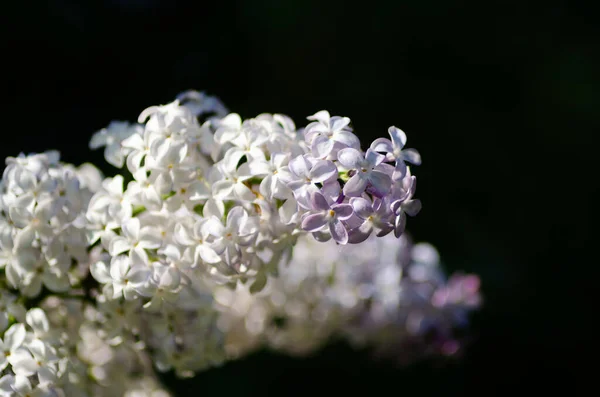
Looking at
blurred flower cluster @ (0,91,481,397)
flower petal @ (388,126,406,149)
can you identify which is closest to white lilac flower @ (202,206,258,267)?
blurred flower cluster @ (0,91,481,397)

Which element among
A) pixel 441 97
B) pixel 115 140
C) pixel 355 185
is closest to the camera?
pixel 355 185

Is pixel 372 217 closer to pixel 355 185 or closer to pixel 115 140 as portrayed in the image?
pixel 355 185

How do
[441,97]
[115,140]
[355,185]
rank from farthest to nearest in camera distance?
[441,97], [115,140], [355,185]

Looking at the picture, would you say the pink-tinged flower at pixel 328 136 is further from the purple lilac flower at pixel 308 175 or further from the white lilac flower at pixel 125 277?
the white lilac flower at pixel 125 277

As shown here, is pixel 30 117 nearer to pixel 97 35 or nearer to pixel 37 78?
pixel 37 78

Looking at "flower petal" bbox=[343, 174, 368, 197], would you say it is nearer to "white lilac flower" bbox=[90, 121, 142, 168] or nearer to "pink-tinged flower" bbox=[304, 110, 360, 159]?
"pink-tinged flower" bbox=[304, 110, 360, 159]

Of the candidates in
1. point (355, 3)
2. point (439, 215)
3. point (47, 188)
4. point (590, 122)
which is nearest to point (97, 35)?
point (355, 3)

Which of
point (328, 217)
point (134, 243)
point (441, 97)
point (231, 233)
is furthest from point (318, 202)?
point (441, 97)
